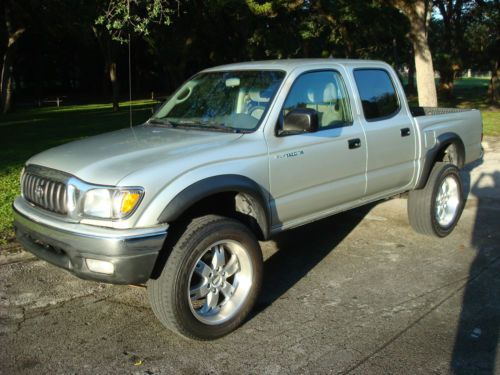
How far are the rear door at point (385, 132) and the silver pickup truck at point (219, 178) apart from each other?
16 millimetres

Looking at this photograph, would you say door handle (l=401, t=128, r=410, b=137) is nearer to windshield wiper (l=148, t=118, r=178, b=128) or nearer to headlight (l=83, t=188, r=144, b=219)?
windshield wiper (l=148, t=118, r=178, b=128)

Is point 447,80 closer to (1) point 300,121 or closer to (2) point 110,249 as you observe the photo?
(1) point 300,121

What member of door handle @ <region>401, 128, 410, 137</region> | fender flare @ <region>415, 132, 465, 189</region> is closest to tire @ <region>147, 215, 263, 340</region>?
door handle @ <region>401, 128, 410, 137</region>

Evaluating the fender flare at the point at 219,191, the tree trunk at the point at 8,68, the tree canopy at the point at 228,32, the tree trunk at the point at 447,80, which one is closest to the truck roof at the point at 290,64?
the fender flare at the point at 219,191

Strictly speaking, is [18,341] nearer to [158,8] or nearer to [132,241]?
[132,241]

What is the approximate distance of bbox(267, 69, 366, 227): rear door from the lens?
4.29 metres

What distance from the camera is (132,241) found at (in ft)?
11.1

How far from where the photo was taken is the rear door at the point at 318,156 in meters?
4.29

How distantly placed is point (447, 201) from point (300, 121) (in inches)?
114

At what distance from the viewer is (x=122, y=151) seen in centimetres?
392

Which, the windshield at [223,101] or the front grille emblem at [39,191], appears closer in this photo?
the front grille emblem at [39,191]

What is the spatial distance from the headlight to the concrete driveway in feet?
3.11

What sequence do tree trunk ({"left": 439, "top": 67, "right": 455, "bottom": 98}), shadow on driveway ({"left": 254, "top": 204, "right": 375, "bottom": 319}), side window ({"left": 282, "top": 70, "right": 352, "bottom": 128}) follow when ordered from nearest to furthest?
side window ({"left": 282, "top": 70, "right": 352, "bottom": 128}) < shadow on driveway ({"left": 254, "top": 204, "right": 375, "bottom": 319}) < tree trunk ({"left": 439, "top": 67, "right": 455, "bottom": 98})

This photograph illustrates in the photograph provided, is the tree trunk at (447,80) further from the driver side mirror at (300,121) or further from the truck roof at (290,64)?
the driver side mirror at (300,121)
